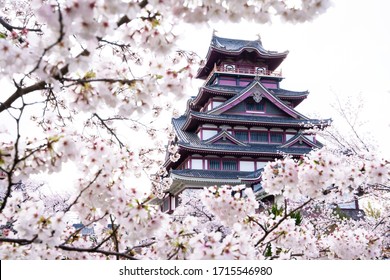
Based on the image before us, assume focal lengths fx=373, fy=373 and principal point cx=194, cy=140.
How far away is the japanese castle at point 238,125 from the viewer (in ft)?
73.5

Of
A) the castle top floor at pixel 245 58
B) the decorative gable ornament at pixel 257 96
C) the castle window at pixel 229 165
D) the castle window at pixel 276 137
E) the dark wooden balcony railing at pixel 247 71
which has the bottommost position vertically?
the castle window at pixel 229 165

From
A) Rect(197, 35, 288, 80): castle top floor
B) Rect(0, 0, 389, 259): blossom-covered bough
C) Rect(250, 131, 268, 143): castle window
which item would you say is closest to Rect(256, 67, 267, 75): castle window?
Rect(197, 35, 288, 80): castle top floor

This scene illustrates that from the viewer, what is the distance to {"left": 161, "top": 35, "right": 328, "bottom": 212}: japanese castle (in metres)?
22.4

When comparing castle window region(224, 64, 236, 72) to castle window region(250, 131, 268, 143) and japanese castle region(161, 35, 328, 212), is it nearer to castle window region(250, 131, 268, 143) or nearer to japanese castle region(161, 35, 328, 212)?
→ japanese castle region(161, 35, 328, 212)

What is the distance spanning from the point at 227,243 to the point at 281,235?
2.12 m

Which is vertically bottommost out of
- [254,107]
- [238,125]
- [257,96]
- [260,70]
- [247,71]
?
[238,125]

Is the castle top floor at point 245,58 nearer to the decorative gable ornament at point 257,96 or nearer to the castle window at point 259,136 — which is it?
the decorative gable ornament at point 257,96

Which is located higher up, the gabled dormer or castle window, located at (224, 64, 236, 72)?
castle window, located at (224, 64, 236, 72)

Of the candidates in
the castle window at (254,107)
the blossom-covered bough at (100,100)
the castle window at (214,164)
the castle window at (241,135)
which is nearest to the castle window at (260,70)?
the castle window at (254,107)

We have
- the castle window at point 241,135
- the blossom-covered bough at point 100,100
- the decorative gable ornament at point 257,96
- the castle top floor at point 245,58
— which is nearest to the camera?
the blossom-covered bough at point 100,100

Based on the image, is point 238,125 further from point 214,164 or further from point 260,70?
point 260,70

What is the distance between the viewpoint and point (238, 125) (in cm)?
2414

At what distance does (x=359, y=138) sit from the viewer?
10312 millimetres

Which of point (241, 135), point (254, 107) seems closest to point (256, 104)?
point (254, 107)
